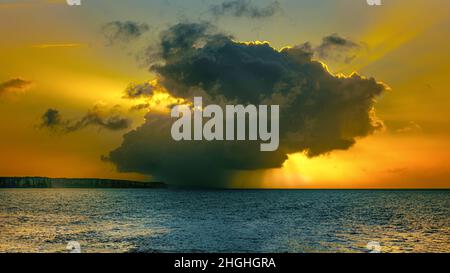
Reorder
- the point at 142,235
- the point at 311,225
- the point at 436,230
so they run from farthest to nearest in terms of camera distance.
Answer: the point at 311,225
the point at 436,230
the point at 142,235

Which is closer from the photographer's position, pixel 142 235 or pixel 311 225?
pixel 142 235
